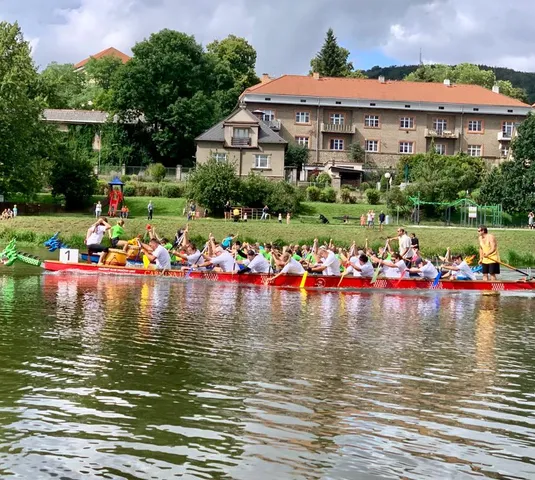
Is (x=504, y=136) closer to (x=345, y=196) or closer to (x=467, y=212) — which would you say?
(x=467, y=212)

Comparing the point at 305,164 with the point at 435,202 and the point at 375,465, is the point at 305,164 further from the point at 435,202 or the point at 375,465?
the point at 375,465

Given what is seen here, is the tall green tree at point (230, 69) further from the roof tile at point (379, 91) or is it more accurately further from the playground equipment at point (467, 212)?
the playground equipment at point (467, 212)

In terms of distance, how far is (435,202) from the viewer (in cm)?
6247

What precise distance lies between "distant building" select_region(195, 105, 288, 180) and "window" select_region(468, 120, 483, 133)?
2266 centimetres

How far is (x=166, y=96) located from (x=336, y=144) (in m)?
18.5

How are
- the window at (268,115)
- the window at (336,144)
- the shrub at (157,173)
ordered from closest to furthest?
1. the shrub at (157,173)
2. the window at (268,115)
3. the window at (336,144)

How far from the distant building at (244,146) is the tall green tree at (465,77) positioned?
51.4 meters

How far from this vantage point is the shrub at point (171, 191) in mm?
64562

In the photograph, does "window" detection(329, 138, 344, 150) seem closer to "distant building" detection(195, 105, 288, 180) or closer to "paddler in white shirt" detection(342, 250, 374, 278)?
"distant building" detection(195, 105, 288, 180)

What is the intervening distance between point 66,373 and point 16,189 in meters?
43.7

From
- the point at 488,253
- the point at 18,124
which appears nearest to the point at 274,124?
the point at 18,124

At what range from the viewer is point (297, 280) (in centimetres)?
2634

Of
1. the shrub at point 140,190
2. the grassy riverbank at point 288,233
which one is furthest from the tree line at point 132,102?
the grassy riverbank at point 288,233

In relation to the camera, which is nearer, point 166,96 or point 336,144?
point 166,96
